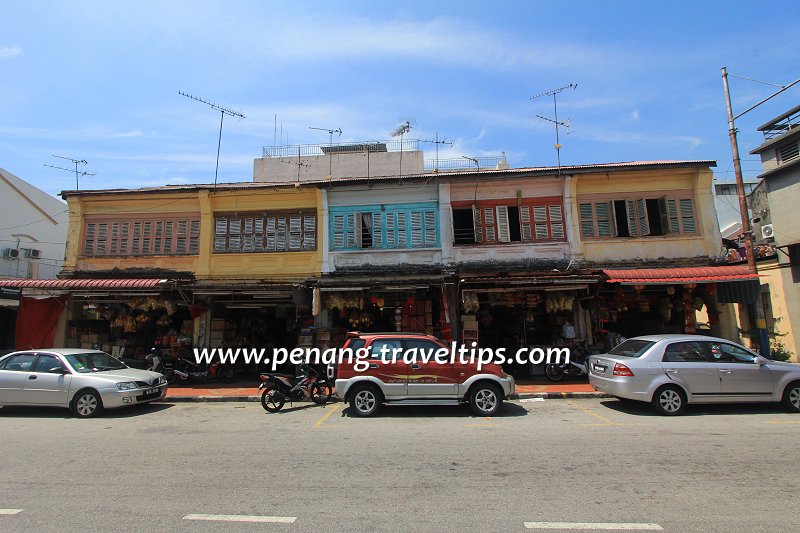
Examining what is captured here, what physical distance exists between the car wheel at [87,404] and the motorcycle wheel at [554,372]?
12114 mm

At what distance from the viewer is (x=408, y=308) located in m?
15.4

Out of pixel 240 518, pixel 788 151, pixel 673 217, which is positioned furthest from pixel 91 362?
pixel 788 151

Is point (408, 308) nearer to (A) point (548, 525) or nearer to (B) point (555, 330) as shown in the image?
(B) point (555, 330)

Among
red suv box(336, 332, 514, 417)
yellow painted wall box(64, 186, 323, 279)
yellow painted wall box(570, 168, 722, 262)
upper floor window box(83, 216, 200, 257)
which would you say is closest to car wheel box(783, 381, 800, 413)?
red suv box(336, 332, 514, 417)

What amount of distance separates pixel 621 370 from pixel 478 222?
7592 mm

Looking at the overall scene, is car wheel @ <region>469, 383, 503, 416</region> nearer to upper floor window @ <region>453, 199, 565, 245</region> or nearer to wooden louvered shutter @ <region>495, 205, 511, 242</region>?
upper floor window @ <region>453, 199, 565, 245</region>

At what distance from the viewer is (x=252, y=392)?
13.0 meters

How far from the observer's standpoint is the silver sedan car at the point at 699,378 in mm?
9180

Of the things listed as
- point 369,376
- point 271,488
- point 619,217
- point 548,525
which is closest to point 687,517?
point 548,525

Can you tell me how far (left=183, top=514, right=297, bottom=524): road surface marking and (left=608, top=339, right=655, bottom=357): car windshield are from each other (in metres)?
8.17

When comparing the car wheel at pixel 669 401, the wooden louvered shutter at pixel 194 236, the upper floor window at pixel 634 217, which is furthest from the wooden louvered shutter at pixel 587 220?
the wooden louvered shutter at pixel 194 236

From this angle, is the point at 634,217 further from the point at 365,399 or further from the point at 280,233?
the point at 280,233

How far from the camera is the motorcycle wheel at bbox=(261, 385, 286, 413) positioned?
34.4ft

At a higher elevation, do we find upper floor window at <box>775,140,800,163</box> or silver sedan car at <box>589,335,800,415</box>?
upper floor window at <box>775,140,800,163</box>
